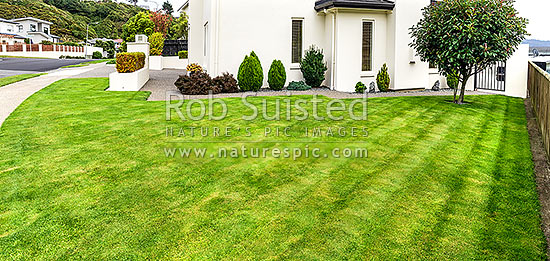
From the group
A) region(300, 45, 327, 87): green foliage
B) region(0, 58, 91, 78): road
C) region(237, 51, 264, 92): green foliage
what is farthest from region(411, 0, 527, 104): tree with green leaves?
region(0, 58, 91, 78): road

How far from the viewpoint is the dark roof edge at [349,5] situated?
15375mm

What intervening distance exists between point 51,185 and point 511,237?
18.5 feet

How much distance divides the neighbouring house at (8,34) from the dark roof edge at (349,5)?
6001 centimetres

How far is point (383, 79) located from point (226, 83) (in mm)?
6627

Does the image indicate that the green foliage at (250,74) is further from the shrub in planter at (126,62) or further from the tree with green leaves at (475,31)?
the tree with green leaves at (475,31)

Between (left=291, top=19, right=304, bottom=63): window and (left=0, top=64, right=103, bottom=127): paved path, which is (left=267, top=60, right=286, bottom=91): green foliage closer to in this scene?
(left=291, top=19, right=304, bottom=63): window

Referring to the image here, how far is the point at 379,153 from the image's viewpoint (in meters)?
7.14

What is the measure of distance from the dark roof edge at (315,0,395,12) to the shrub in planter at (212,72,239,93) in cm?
472

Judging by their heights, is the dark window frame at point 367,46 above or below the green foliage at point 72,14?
below

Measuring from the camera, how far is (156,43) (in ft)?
99.2

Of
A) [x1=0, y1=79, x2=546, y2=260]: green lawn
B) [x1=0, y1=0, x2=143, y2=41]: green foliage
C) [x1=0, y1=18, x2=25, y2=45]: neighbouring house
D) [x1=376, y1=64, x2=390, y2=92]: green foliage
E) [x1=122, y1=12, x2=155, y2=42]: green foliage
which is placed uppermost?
[x1=0, y1=0, x2=143, y2=41]: green foliage

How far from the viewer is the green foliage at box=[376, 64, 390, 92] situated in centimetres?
1670

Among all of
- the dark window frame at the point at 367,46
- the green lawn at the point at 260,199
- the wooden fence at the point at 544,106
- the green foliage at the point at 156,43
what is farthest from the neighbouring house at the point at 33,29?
the wooden fence at the point at 544,106

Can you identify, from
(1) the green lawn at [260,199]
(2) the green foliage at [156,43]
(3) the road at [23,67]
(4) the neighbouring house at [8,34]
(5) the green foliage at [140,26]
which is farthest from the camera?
(4) the neighbouring house at [8,34]
